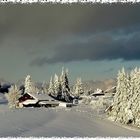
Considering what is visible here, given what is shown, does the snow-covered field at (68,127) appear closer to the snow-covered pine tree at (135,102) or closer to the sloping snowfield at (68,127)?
the sloping snowfield at (68,127)

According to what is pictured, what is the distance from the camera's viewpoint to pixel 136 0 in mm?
6840

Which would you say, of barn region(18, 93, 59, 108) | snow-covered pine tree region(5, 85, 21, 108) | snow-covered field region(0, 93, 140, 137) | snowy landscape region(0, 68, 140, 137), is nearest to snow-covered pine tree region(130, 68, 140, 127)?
snowy landscape region(0, 68, 140, 137)

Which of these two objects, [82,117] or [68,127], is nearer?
[68,127]

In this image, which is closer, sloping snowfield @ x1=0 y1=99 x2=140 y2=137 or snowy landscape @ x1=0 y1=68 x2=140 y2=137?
sloping snowfield @ x1=0 y1=99 x2=140 y2=137

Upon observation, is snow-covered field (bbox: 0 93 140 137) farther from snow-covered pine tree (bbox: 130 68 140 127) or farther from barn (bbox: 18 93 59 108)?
barn (bbox: 18 93 59 108)

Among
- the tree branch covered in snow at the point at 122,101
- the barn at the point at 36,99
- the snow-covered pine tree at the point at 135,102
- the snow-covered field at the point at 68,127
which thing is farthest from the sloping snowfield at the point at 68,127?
the barn at the point at 36,99

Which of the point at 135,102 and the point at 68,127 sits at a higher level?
the point at 135,102

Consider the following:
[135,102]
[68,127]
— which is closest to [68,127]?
[68,127]

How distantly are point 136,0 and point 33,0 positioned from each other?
1993 millimetres

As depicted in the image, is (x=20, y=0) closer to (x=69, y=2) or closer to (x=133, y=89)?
(x=69, y=2)

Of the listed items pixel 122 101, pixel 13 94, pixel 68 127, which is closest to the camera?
pixel 68 127

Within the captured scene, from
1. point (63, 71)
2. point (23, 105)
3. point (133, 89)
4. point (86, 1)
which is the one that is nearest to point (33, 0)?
point (86, 1)

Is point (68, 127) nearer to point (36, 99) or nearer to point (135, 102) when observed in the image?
point (135, 102)

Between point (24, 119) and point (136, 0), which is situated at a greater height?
point (136, 0)
